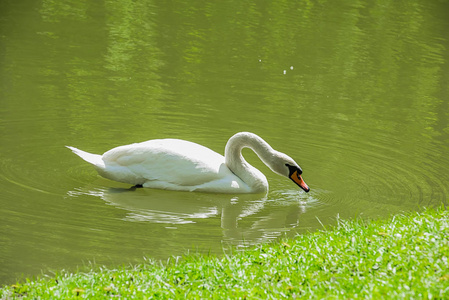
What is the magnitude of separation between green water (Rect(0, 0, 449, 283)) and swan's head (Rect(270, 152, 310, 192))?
20cm

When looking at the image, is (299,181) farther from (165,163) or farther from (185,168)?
(165,163)

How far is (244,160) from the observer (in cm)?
913

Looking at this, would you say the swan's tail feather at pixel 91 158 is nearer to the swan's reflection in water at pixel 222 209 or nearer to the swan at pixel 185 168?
the swan at pixel 185 168

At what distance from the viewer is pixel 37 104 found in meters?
11.7

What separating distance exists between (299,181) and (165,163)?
5.47 feet

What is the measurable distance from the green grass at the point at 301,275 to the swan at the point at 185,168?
2.63 m

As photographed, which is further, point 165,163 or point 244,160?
point 244,160

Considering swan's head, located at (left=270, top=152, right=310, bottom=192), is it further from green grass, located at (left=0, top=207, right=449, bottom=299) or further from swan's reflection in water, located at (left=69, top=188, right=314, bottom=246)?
green grass, located at (left=0, top=207, right=449, bottom=299)

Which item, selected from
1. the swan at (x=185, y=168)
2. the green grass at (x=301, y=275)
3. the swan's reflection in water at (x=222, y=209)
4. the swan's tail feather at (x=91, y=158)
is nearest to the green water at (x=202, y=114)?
the swan's reflection in water at (x=222, y=209)

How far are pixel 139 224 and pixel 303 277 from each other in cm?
266

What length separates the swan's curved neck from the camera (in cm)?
896

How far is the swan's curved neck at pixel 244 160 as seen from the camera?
29.4 ft

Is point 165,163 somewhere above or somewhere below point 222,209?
above

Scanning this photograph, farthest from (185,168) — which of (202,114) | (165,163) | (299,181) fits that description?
(202,114)
